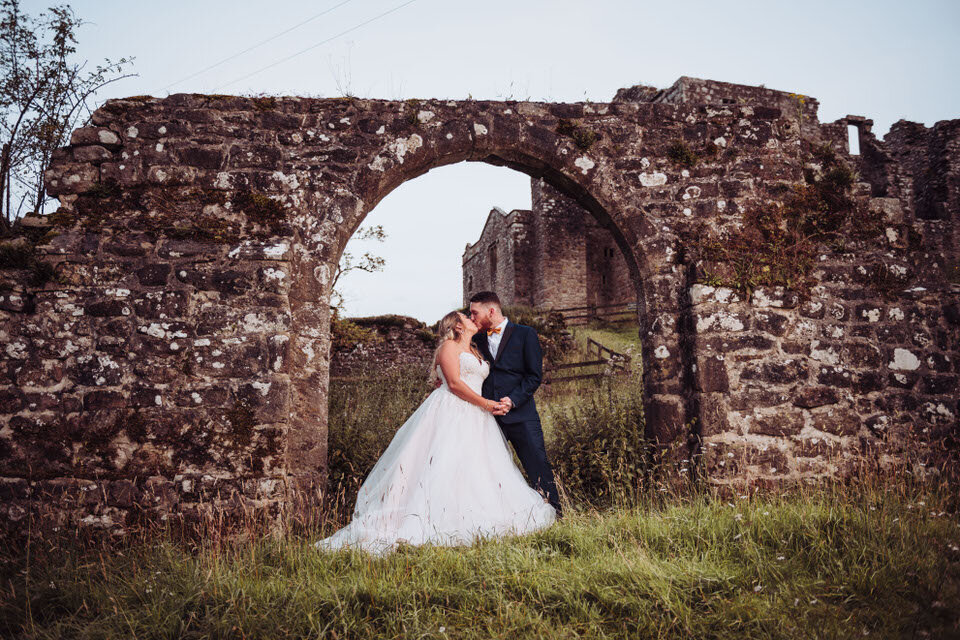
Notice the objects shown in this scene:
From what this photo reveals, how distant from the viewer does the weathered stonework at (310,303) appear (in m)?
4.00

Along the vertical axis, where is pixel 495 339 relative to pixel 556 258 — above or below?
below

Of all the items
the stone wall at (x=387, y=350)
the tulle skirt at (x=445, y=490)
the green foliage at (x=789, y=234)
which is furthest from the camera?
the stone wall at (x=387, y=350)

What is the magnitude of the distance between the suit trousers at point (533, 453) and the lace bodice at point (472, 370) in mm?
407

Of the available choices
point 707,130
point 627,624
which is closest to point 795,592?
point 627,624

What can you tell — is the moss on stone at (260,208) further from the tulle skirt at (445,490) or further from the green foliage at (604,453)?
the green foliage at (604,453)

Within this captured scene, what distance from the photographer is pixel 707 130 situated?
16.3ft

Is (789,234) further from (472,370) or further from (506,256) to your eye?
(506,256)

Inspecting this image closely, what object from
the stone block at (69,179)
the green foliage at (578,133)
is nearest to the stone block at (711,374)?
the green foliage at (578,133)

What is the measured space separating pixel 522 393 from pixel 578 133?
2412 mm

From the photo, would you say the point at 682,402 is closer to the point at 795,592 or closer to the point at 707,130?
the point at 795,592

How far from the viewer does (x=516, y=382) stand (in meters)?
4.59

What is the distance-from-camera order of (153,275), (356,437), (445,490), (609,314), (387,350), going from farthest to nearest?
1. (609,314)
2. (387,350)
3. (356,437)
4. (153,275)
5. (445,490)

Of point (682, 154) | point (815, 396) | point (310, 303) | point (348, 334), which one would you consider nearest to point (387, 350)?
point (348, 334)

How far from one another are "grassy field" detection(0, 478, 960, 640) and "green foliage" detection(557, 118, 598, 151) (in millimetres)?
3201
